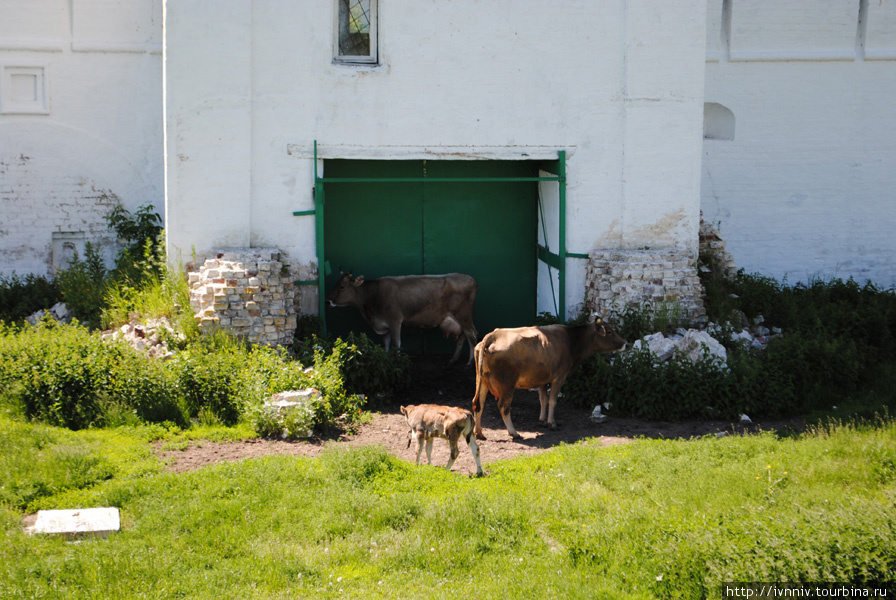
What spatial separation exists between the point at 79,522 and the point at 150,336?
184 inches

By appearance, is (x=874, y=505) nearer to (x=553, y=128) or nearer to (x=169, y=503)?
(x=169, y=503)

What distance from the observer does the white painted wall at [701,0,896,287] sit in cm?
1577

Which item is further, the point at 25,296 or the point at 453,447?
the point at 25,296

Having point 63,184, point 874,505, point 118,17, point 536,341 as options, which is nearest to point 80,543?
point 536,341

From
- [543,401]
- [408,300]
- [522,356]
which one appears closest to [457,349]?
[408,300]

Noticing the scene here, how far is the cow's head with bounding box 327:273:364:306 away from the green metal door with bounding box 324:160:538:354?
688 mm

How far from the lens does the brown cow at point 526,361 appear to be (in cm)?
1080

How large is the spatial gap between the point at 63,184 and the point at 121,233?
4.83ft

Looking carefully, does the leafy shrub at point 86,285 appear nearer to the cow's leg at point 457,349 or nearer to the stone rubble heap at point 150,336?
the stone rubble heap at point 150,336

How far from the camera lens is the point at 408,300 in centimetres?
1362

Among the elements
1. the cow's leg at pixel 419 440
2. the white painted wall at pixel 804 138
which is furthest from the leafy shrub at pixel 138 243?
the white painted wall at pixel 804 138

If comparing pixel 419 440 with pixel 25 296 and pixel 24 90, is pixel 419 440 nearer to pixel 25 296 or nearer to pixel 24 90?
pixel 25 296

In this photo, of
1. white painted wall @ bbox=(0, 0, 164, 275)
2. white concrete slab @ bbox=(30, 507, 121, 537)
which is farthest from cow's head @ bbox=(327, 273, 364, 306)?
white concrete slab @ bbox=(30, 507, 121, 537)

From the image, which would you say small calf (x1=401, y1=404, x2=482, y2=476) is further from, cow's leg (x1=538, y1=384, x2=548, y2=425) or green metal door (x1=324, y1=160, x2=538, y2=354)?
green metal door (x1=324, y1=160, x2=538, y2=354)
